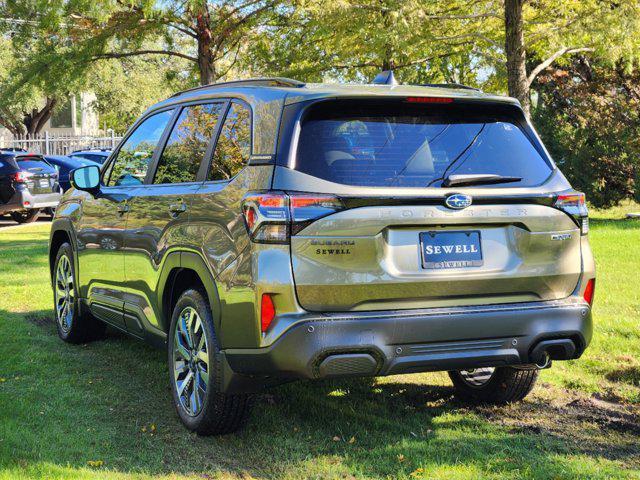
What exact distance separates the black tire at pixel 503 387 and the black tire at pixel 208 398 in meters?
1.59

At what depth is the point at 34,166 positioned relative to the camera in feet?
66.3

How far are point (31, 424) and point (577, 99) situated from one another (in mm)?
16317

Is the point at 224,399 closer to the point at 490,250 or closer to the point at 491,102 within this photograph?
the point at 490,250

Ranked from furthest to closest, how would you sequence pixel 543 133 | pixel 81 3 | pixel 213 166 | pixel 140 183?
pixel 543 133 → pixel 81 3 → pixel 140 183 → pixel 213 166

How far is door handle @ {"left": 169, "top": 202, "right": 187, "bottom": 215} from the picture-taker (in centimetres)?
505

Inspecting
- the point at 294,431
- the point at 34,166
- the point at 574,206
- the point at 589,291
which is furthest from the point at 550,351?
the point at 34,166

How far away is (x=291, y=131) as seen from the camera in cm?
435

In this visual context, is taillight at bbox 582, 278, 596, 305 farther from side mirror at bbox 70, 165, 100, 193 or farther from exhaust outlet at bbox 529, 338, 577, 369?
side mirror at bbox 70, 165, 100, 193

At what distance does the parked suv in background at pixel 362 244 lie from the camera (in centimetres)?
417

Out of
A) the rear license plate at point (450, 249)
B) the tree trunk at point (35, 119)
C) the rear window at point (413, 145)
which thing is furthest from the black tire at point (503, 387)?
the tree trunk at point (35, 119)

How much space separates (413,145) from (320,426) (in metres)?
1.70

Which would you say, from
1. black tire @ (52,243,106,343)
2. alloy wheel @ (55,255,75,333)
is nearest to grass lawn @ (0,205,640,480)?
A: black tire @ (52,243,106,343)

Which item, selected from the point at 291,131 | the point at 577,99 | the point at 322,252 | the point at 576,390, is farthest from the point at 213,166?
the point at 577,99

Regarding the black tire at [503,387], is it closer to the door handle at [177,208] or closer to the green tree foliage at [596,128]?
the door handle at [177,208]
